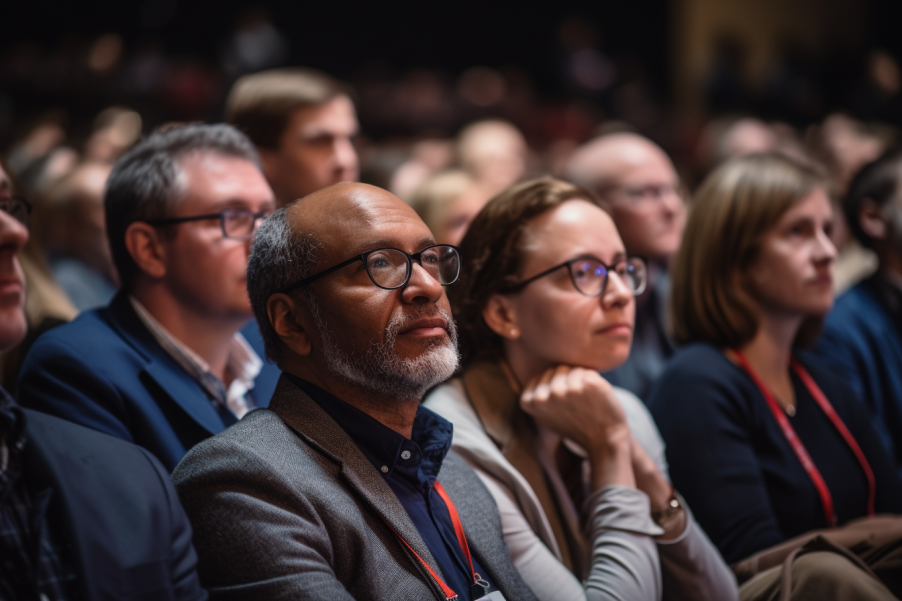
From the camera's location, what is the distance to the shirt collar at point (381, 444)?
4.83 feet

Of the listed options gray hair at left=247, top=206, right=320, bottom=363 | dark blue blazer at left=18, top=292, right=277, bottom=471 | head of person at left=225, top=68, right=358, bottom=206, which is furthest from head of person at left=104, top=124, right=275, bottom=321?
head of person at left=225, top=68, right=358, bottom=206

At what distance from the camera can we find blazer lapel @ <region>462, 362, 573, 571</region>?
1.96 m

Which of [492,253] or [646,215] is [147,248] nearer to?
[492,253]

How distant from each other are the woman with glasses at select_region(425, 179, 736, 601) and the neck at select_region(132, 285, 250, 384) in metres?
0.55

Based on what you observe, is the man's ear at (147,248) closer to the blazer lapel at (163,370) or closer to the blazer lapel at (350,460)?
the blazer lapel at (163,370)

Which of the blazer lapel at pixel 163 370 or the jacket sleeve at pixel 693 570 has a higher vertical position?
the blazer lapel at pixel 163 370

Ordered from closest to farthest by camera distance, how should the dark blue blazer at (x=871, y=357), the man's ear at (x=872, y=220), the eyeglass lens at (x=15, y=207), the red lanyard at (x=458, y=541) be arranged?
the red lanyard at (x=458, y=541), the eyeglass lens at (x=15, y=207), the dark blue blazer at (x=871, y=357), the man's ear at (x=872, y=220)

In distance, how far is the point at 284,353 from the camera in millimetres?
1554

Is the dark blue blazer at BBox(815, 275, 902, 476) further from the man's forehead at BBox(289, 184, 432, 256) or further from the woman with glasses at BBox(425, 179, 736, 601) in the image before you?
the man's forehead at BBox(289, 184, 432, 256)

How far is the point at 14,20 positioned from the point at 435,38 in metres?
5.09

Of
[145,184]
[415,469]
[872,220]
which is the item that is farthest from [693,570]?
[872,220]

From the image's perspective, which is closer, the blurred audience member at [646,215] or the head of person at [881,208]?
the head of person at [881,208]

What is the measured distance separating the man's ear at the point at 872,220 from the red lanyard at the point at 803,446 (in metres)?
1.00

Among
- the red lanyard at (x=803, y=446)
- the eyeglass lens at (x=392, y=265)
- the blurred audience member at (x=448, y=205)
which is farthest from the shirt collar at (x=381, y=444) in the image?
the blurred audience member at (x=448, y=205)
